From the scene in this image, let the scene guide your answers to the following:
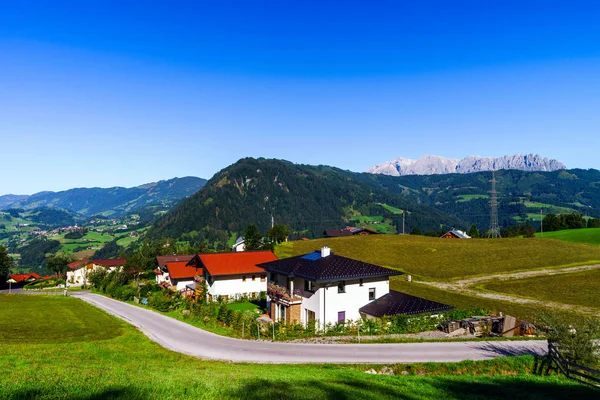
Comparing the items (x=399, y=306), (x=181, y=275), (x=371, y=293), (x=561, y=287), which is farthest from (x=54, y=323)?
(x=561, y=287)

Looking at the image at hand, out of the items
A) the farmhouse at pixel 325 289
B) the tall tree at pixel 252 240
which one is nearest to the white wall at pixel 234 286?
the farmhouse at pixel 325 289

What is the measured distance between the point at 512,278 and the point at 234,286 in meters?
44.1

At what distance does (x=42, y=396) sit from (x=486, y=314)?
3648cm

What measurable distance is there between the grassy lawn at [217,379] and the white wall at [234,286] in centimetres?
2168

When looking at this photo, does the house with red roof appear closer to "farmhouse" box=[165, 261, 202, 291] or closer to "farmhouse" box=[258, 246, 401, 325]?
"farmhouse" box=[165, 261, 202, 291]

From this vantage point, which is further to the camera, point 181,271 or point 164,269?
point 164,269

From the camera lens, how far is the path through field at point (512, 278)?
42.6 metres

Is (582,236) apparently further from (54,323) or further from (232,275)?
(54,323)

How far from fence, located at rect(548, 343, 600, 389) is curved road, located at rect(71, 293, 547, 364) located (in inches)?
152

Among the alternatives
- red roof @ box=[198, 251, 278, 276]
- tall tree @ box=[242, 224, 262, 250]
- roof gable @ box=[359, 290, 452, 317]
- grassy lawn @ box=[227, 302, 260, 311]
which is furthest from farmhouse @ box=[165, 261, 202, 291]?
roof gable @ box=[359, 290, 452, 317]

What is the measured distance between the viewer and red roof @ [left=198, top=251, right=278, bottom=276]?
53.3 m

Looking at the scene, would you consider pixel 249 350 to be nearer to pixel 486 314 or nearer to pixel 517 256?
pixel 486 314

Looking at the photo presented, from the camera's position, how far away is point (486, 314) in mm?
35938

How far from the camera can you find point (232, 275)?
53344 mm
